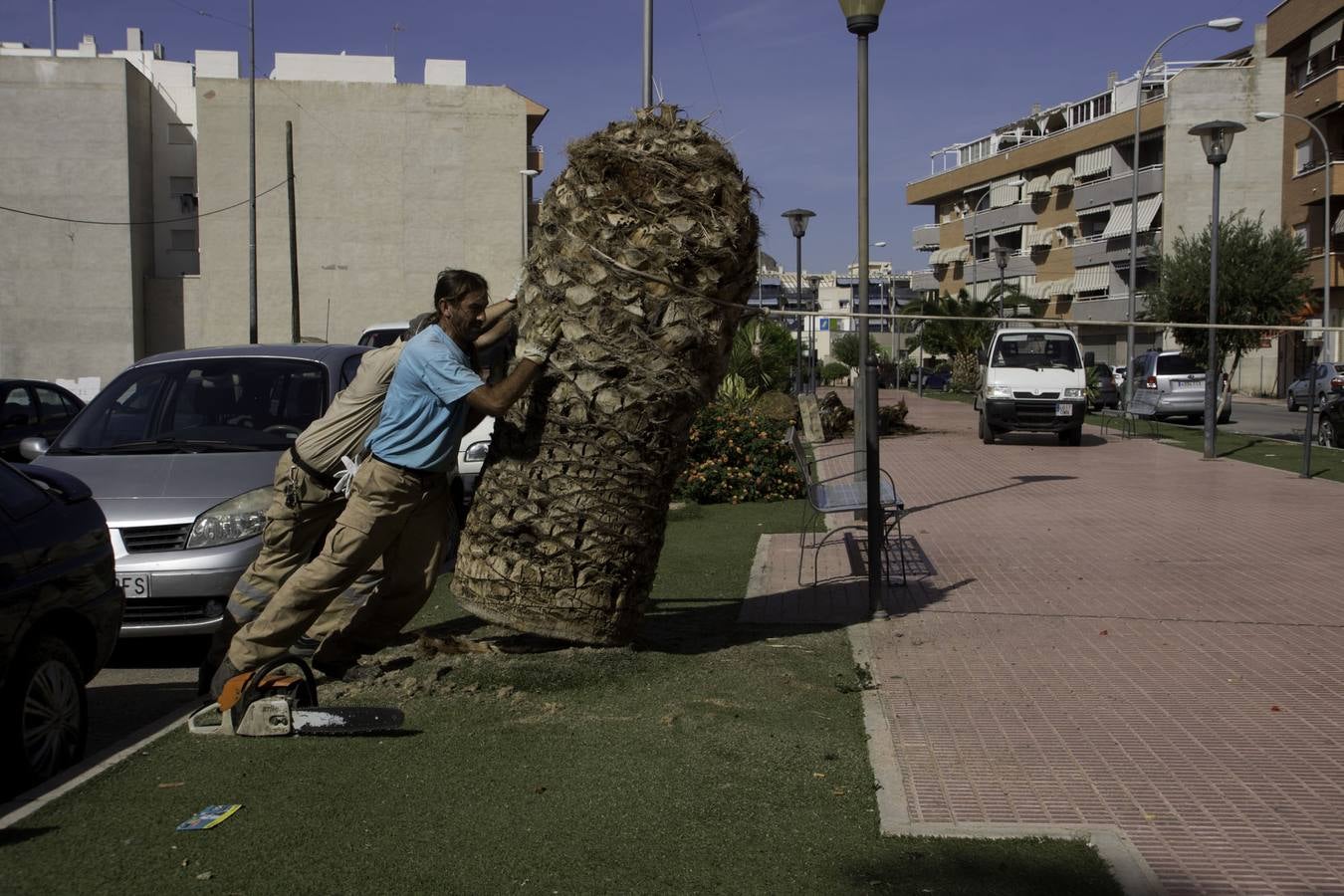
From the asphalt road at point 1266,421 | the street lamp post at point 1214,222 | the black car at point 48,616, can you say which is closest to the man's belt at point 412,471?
the black car at point 48,616

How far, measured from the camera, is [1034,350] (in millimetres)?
23156

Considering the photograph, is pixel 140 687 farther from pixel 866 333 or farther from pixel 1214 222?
pixel 1214 222

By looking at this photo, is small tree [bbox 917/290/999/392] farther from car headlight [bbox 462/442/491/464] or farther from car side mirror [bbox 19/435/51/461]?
car side mirror [bbox 19/435/51/461]

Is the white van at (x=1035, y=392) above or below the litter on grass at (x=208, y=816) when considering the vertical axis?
above

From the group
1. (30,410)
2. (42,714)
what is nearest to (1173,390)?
(30,410)

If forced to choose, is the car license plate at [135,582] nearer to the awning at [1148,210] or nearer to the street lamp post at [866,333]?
the street lamp post at [866,333]

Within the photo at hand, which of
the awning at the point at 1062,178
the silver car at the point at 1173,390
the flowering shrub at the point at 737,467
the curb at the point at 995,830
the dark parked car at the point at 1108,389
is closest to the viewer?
the curb at the point at 995,830

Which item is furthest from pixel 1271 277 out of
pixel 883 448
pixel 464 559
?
pixel 464 559

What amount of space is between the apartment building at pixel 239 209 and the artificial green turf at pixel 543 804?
45.2 m

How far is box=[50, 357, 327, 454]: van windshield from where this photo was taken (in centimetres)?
773

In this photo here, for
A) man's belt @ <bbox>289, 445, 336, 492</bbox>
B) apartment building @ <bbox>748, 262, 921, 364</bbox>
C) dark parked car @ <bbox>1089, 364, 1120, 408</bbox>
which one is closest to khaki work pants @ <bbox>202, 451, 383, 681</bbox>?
man's belt @ <bbox>289, 445, 336, 492</bbox>

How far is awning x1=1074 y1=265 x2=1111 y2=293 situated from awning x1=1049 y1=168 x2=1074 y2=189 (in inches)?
191

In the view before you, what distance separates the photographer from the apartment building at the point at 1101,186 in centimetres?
5912

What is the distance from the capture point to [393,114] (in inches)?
2003
